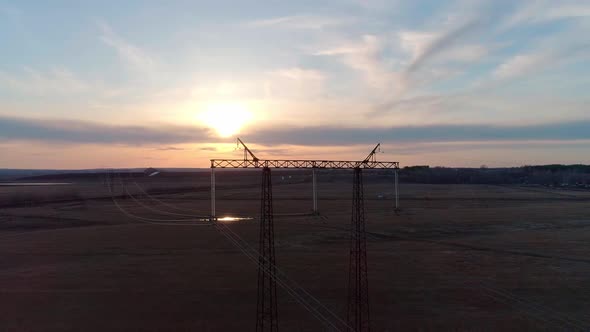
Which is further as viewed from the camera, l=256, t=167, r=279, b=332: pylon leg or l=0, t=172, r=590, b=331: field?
l=0, t=172, r=590, b=331: field

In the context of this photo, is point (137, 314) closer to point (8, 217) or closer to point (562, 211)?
point (8, 217)

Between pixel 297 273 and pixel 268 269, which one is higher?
pixel 268 269

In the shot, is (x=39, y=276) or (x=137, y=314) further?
(x=39, y=276)

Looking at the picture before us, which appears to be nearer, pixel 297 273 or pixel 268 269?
pixel 268 269

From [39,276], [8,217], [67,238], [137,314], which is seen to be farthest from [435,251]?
[8,217]

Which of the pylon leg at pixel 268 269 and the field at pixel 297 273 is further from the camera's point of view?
the field at pixel 297 273

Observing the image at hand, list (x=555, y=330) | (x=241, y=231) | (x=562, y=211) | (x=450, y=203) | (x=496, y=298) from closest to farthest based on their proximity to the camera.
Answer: (x=555, y=330)
(x=496, y=298)
(x=241, y=231)
(x=562, y=211)
(x=450, y=203)

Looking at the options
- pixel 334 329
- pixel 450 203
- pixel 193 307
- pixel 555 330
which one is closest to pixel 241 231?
pixel 193 307

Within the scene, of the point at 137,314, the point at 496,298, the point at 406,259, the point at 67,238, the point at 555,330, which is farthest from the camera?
the point at 67,238
